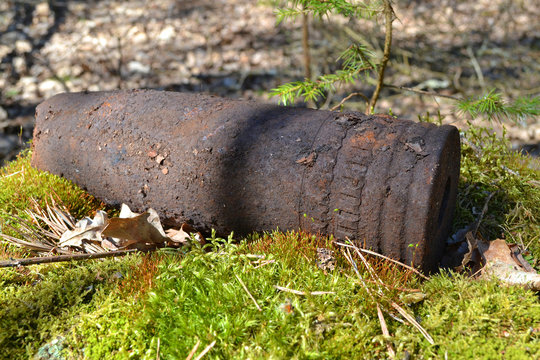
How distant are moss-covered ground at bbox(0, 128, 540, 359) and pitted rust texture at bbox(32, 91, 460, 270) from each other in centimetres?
19

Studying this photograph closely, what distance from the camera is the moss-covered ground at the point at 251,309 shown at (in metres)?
2.00

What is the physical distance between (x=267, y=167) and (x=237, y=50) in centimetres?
652

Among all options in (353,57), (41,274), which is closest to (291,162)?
(353,57)

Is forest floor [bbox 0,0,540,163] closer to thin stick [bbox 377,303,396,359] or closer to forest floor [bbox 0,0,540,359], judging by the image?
forest floor [bbox 0,0,540,359]

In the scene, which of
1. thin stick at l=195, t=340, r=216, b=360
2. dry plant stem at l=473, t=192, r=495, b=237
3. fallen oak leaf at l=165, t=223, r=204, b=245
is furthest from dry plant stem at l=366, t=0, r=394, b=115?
thin stick at l=195, t=340, r=216, b=360

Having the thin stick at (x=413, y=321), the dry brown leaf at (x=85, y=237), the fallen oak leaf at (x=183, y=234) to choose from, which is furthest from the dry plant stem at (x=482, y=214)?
the dry brown leaf at (x=85, y=237)

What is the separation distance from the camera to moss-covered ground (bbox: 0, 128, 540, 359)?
2000 millimetres

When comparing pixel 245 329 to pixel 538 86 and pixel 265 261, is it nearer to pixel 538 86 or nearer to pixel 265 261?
pixel 265 261

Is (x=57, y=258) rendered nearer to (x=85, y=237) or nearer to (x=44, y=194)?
(x=85, y=237)

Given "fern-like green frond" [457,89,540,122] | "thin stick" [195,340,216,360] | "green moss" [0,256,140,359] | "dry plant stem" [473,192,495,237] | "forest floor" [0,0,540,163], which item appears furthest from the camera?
"forest floor" [0,0,540,163]

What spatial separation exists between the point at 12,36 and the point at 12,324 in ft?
24.6

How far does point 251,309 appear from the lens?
6.91ft

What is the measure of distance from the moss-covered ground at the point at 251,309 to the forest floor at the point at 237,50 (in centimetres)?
460

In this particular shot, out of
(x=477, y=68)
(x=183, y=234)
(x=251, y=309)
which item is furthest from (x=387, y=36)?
(x=477, y=68)
